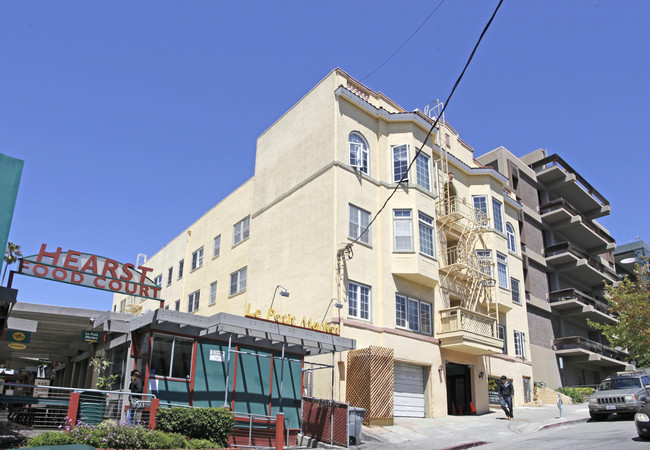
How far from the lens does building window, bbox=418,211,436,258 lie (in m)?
26.0

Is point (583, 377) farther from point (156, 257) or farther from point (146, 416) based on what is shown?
point (146, 416)

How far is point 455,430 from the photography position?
20.2 m

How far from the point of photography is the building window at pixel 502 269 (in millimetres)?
32375

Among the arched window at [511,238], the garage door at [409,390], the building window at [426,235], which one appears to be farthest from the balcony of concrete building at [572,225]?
the garage door at [409,390]

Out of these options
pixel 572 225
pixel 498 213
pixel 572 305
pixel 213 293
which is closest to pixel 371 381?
pixel 213 293

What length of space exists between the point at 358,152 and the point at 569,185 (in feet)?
96.9

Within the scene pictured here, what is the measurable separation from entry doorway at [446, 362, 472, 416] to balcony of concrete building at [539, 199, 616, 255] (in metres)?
21.2

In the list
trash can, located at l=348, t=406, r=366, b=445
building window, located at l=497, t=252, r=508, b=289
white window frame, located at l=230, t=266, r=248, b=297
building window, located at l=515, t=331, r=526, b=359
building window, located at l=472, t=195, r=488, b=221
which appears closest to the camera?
trash can, located at l=348, t=406, r=366, b=445

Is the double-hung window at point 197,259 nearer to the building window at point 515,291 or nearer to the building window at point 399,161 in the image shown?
the building window at point 399,161

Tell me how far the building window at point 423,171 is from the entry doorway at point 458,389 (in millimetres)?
8928

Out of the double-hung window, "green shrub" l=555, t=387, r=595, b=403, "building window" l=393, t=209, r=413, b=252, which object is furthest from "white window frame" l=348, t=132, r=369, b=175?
"green shrub" l=555, t=387, r=595, b=403

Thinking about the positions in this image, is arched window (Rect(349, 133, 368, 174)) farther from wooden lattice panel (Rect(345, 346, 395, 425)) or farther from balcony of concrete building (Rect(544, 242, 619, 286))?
balcony of concrete building (Rect(544, 242, 619, 286))

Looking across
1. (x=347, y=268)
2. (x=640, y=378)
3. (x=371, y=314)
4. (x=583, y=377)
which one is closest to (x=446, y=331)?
(x=371, y=314)

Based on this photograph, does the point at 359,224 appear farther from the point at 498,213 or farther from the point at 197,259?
the point at 197,259
